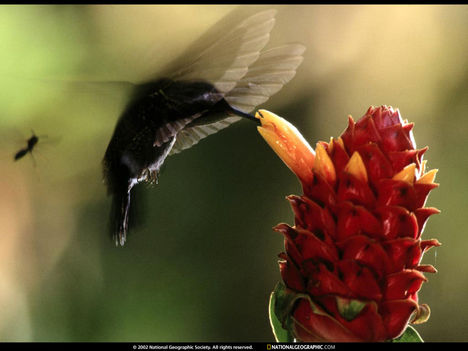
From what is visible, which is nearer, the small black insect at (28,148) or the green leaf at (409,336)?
the green leaf at (409,336)

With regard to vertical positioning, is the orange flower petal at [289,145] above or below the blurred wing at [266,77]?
below

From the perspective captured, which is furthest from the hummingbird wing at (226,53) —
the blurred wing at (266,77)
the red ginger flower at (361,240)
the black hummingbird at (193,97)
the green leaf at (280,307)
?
the green leaf at (280,307)

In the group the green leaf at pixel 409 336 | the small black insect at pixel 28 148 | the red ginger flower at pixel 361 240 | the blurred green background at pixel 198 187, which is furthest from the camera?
the blurred green background at pixel 198 187

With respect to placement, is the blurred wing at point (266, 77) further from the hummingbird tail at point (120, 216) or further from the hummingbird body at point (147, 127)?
the hummingbird tail at point (120, 216)
